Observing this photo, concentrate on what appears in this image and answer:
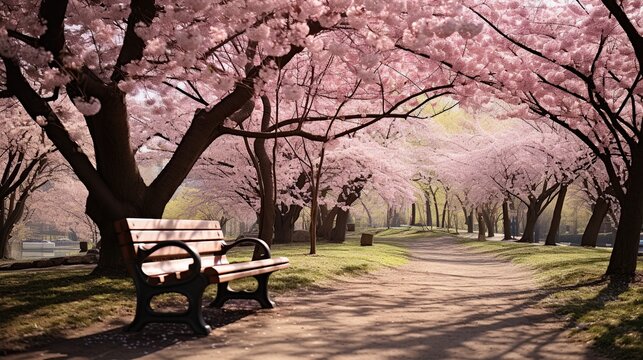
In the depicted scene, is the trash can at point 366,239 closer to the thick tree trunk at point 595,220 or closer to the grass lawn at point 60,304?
the thick tree trunk at point 595,220

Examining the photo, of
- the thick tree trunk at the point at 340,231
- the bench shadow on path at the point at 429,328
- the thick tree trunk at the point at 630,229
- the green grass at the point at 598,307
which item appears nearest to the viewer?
the bench shadow on path at the point at 429,328

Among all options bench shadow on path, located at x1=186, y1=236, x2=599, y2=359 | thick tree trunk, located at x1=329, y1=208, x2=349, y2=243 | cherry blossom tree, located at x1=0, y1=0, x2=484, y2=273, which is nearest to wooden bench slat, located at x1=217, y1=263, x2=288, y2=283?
bench shadow on path, located at x1=186, y1=236, x2=599, y2=359

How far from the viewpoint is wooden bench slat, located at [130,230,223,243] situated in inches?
296

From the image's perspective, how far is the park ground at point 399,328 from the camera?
21.4ft

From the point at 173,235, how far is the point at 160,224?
0.31 meters

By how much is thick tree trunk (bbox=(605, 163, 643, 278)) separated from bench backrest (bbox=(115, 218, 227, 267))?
Answer: 7.82 meters

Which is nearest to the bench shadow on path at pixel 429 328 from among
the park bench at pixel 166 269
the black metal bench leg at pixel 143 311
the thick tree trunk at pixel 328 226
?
the park bench at pixel 166 269

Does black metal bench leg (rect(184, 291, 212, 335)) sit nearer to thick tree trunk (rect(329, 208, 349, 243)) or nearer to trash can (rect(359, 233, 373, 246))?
trash can (rect(359, 233, 373, 246))

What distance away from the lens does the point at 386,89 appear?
17000 mm

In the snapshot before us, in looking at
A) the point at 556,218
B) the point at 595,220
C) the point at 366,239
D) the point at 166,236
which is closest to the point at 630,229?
the point at 166,236

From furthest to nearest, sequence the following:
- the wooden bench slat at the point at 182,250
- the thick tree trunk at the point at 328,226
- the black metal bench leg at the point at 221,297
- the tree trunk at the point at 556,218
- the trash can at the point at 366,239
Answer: the thick tree trunk at the point at 328,226 < the tree trunk at the point at 556,218 < the trash can at the point at 366,239 < the black metal bench leg at the point at 221,297 < the wooden bench slat at the point at 182,250

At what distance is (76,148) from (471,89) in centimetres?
834

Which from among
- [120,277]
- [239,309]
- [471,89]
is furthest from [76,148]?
[471,89]

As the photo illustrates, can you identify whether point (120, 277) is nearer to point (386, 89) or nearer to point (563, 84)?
point (386, 89)
